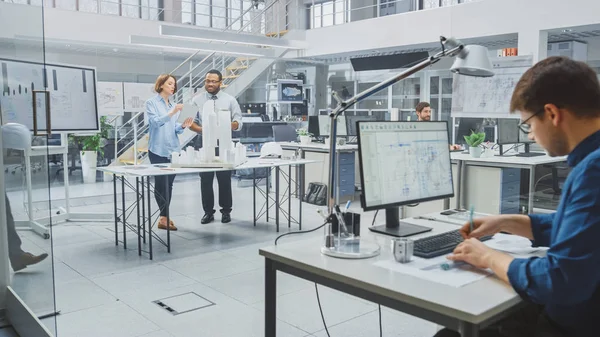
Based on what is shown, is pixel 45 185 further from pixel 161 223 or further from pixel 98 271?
pixel 161 223

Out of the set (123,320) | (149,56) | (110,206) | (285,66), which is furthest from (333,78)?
(123,320)

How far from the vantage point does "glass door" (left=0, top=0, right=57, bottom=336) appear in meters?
2.45

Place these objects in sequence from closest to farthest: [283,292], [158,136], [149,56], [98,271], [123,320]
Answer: [123,320]
[283,292]
[98,271]
[158,136]
[149,56]

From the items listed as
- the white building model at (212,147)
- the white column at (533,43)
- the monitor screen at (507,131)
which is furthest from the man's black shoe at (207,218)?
the white column at (533,43)

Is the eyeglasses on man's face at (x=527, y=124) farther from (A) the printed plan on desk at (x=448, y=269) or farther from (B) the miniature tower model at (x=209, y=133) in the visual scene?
(B) the miniature tower model at (x=209, y=133)

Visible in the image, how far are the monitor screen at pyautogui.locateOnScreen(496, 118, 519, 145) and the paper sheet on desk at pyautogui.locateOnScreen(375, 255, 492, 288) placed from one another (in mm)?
3672

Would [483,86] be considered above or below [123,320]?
above

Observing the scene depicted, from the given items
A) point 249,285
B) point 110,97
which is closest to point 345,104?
point 249,285

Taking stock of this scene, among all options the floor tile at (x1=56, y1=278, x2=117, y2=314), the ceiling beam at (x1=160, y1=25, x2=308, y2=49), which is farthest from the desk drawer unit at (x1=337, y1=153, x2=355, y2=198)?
the floor tile at (x1=56, y1=278, x2=117, y2=314)

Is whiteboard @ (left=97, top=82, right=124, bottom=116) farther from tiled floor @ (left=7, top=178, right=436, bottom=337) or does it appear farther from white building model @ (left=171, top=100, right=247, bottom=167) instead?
white building model @ (left=171, top=100, right=247, bottom=167)

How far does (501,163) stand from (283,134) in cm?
396

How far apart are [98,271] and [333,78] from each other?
9916 millimetres

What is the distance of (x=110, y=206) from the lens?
6516 millimetres

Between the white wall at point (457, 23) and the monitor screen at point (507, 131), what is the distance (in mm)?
2870
